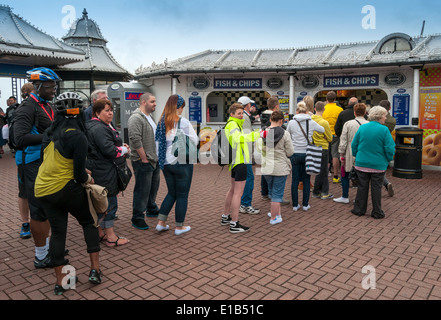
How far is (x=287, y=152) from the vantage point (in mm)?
5711

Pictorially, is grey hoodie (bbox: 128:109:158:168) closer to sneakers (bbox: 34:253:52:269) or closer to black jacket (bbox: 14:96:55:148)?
black jacket (bbox: 14:96:55:148)

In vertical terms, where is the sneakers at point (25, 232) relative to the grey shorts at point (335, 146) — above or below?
below

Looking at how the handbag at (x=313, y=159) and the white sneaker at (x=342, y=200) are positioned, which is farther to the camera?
the white sneaker at (x=342, y=200)

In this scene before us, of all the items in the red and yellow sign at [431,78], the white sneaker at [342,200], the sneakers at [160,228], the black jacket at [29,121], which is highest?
the red and yellow sign at [431,78]

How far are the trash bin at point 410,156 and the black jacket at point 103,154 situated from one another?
759 cm

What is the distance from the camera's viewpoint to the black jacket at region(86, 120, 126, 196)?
4.50m

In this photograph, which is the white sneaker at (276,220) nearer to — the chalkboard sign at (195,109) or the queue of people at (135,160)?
the queue of people at (135,160)

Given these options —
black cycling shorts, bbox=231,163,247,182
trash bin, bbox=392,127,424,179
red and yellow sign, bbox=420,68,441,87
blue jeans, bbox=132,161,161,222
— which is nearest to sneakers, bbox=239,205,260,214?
black cycling shorts, bbox=231,163,247,182

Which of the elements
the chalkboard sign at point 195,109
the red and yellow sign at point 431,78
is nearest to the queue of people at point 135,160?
the red and yellow sign at point 431,78

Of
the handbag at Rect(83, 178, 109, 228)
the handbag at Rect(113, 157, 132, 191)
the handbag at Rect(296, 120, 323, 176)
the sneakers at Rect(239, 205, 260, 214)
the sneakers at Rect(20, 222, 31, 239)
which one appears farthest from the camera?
the sneakers at Rect(239, 205, 260, 214)

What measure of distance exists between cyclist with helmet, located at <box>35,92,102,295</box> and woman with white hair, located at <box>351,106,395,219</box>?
4.47 meters

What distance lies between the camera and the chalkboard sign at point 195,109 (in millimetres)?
12816

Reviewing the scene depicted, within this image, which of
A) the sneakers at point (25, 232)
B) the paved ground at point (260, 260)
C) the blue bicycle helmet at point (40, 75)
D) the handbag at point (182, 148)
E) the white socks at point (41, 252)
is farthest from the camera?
the sneakers at point (25, 232)

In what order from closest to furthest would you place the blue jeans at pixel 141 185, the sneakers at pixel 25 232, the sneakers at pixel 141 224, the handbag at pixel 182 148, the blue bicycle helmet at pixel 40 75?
the blue bicycle helmet at pixel 40 75, the handbag at pixel 182 148, the sneakers at pixel 25 232, the blue jeans at pixel 141 185, the sneakers at pixel 141 224
